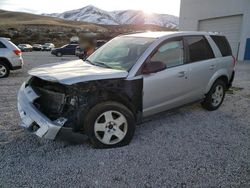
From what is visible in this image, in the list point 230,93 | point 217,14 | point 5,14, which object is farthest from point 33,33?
point 5,14

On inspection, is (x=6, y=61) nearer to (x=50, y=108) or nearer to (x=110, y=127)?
(x=50, y=108)

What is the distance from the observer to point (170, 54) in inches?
183

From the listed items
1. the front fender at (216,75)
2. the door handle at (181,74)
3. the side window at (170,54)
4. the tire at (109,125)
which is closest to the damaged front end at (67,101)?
the tire at (109,125)

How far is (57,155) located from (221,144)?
2548mm

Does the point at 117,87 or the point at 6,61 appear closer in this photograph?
the point at 117,87

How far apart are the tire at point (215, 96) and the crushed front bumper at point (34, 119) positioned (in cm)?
347

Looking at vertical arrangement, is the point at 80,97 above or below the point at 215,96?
above

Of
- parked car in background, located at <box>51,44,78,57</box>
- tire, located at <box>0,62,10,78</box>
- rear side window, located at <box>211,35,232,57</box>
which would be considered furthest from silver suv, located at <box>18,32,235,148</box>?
parked car in background, located at <box>51,44,78,57</box>

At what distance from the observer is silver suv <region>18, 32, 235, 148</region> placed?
12.0 feet

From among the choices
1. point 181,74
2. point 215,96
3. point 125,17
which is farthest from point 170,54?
point 125,17

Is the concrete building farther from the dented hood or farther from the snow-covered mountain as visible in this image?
the snow-covered mountain

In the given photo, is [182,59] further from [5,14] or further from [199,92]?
[5,14]

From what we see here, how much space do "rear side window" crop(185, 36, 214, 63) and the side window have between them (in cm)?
25

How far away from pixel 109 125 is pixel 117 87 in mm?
577
